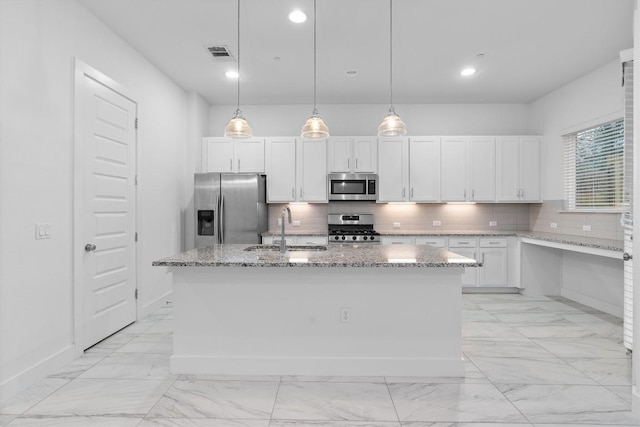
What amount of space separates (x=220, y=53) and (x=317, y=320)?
9.97 ft

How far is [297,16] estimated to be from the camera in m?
3.19

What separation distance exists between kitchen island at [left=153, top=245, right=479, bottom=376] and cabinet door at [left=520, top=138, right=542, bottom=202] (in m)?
3.53

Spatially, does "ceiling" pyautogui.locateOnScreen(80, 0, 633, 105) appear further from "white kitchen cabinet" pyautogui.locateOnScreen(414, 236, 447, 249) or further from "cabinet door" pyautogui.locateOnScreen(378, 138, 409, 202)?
"white kitchen cabinet" pyautogui.locateOnScreen(414, 236, 447, 249)

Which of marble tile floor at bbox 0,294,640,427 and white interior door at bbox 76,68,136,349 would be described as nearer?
marble tile floor at bbox 0,294,640,427

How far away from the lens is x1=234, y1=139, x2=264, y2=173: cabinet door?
5.44m

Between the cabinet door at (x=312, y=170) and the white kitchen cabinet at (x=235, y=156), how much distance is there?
607 mm

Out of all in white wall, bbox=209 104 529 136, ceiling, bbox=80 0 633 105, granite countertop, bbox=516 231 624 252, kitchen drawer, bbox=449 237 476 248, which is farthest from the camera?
white wall, bbox=209 104 529 136

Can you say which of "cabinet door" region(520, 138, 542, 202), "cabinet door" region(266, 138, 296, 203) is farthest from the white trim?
"cabinet door" region(266, 138, 296, 203)

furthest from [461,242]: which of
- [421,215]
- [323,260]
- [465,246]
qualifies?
[323,260]

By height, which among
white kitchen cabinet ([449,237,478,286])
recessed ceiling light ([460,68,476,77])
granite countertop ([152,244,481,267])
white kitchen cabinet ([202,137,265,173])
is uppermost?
recessed ceiling light ([460,68,476,77])

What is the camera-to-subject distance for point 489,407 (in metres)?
2.26

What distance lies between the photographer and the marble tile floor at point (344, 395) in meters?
2.12

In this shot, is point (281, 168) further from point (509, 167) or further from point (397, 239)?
point (509, 167)

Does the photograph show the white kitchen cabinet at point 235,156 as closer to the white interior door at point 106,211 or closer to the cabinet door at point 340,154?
the cabinet door at point 340,154
